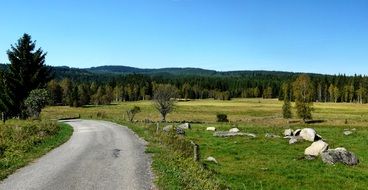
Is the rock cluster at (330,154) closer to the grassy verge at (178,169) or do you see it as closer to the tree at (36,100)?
the grassy verge at (178,169)

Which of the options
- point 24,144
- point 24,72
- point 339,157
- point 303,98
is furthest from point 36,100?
point 303,98

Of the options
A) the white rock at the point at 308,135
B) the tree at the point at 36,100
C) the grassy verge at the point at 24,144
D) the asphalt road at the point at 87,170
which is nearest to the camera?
the asphalt road at the point at 87,170

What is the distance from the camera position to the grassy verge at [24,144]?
24.9 m

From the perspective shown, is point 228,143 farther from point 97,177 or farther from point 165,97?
point 165,97

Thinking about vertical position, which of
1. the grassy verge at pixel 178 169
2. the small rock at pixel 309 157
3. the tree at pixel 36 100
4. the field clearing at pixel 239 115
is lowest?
the field clearing at pixel 239 115

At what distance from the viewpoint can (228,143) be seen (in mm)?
42812

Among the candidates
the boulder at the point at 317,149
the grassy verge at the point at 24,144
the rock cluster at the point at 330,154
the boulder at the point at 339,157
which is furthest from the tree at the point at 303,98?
the boulder at the point at 339,157

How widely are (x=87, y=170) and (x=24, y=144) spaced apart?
10.6 meters

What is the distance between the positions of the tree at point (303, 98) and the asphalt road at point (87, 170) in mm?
64513

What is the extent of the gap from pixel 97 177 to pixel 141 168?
3.56 meters

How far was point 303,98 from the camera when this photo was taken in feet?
316

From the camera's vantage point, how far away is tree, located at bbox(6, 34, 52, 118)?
2778 inches

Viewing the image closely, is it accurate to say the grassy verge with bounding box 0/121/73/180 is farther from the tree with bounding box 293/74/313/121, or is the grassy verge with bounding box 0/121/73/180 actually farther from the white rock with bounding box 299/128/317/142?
the tree with bounding box 293/74/313/121

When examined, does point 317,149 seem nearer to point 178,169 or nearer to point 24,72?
point 178,169
